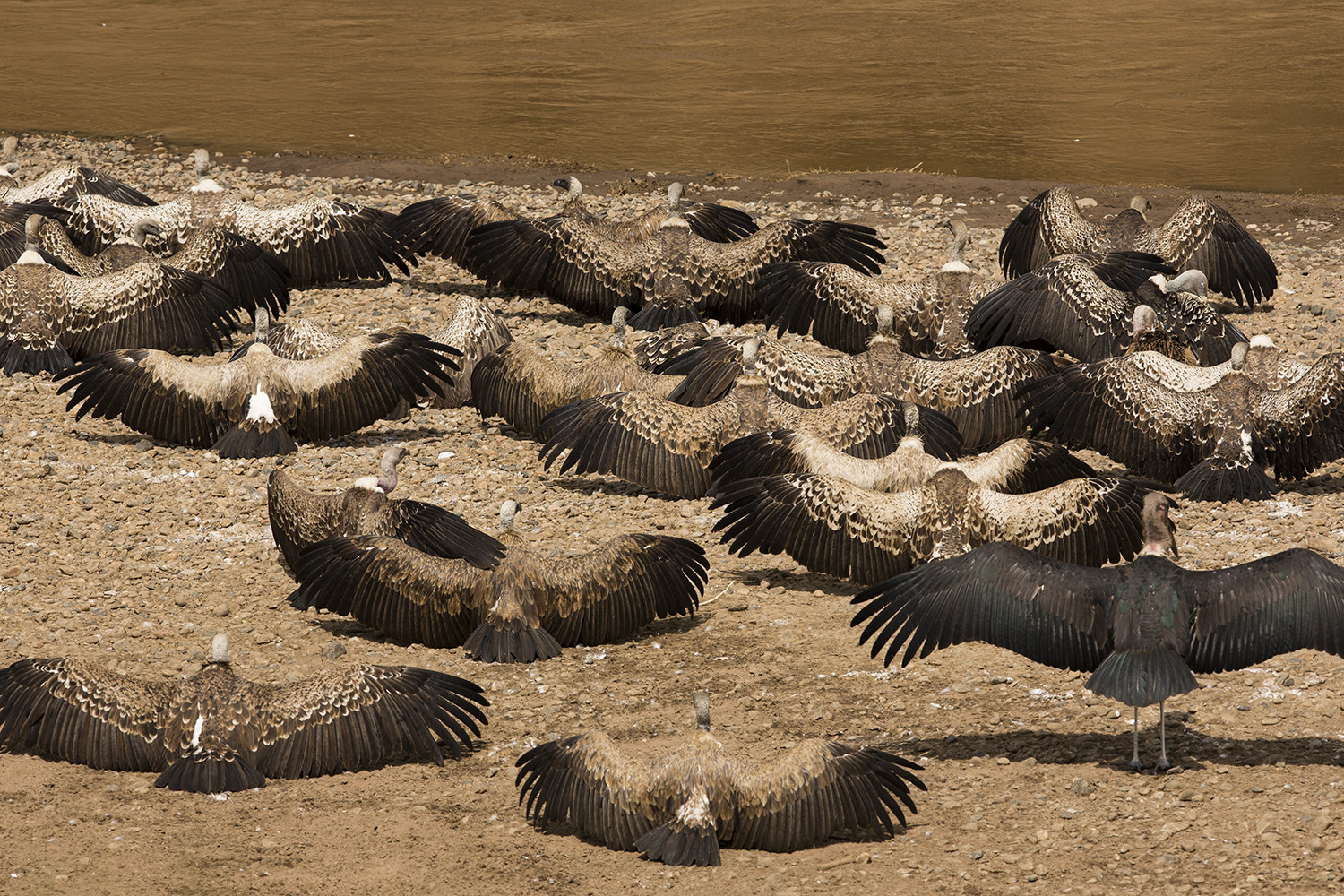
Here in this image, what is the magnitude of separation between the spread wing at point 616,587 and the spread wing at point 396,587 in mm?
349

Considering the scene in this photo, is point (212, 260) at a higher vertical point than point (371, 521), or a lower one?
higher

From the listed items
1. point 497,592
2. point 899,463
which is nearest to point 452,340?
point 899,463

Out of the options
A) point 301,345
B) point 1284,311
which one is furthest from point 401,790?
point 1284,311

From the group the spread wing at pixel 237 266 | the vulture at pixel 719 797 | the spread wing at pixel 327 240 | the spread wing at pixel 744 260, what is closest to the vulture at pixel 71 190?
the spread wing at pixel 327 240

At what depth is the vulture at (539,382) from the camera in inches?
447

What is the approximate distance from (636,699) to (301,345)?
17.2 ft

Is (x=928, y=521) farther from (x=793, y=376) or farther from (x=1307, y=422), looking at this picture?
(x=1307, y=422)

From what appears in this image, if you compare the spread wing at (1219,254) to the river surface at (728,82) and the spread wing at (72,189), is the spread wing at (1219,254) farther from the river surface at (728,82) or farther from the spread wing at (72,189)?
the spread wing at (72,189)

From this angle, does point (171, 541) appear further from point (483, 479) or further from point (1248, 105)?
point (1248, 105)

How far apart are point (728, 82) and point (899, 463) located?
57.3ft

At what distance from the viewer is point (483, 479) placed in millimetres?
10922

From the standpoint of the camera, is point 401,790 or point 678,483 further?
point 678,483

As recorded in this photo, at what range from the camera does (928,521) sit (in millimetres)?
8719

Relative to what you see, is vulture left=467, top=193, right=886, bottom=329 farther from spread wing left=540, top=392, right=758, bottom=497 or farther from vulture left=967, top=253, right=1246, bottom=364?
spread wing left=540, top=392, right=758, bottom=497
